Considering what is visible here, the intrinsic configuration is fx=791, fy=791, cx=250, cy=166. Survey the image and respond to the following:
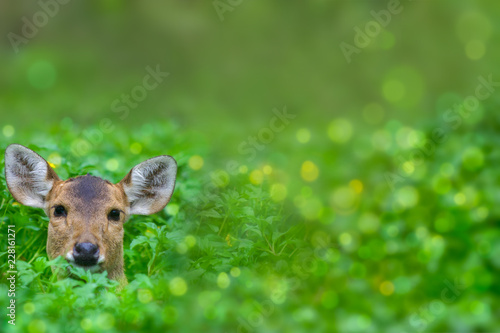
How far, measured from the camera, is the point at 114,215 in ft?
16.5

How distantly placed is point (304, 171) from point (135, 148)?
196 centimetres

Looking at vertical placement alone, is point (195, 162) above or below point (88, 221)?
above

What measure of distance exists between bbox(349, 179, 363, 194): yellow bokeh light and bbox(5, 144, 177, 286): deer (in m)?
1.27

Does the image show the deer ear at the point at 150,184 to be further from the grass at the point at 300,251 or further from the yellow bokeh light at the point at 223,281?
the yellow bokeh light at the point at 223,281

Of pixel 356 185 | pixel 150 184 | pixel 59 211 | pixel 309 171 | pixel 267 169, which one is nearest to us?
pixel 59 211

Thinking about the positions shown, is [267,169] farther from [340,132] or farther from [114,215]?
[114,215]

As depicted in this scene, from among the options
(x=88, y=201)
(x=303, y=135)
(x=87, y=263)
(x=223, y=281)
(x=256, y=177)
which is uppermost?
(x=303, y=135)

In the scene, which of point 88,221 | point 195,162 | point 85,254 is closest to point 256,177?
point 195,162

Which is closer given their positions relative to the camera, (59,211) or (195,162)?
(59,211)

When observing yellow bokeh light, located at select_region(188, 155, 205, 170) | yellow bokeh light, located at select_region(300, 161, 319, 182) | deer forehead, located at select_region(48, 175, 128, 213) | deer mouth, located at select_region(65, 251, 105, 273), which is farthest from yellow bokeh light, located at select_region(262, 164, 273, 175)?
deer mouth, located at select_region(65, 251, 105, 273)

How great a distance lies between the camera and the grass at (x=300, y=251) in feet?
13.9

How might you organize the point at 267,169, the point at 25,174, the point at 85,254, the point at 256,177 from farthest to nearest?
the point at 267,169
the point at 256,177
the point at 25,174
the point at 85,254

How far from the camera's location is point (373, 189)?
5.50 m

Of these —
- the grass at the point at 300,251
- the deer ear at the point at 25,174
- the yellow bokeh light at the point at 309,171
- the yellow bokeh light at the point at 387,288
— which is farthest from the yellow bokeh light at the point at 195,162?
the yellow bokeh light at the point at 387,288
